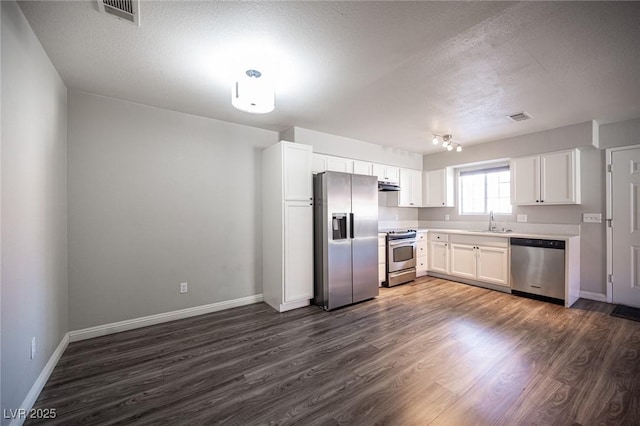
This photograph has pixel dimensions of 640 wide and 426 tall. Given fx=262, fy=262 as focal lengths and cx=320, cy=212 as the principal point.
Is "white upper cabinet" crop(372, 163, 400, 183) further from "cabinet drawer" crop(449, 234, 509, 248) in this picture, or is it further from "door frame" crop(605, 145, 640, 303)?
"door frame" crop(605, 145, 640, 303)

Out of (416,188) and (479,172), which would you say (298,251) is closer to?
(416,188)

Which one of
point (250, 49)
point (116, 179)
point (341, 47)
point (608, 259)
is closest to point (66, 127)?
point (116, 179)

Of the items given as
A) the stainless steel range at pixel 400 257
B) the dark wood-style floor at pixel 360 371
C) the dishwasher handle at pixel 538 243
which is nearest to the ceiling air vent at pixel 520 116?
the dishwasher handle at pixel 538 243

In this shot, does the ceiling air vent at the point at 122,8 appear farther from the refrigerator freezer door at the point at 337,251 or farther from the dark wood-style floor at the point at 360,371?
the dark wood-style floor at the point at 360,371

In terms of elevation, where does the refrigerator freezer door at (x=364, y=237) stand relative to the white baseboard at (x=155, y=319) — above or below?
above

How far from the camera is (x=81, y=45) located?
2012mm

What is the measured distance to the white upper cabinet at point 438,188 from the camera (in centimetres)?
544

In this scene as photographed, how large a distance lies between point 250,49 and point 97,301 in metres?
2.98

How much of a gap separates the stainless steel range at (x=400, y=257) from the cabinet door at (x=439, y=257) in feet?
1.73

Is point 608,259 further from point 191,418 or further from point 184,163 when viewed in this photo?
point 184,163

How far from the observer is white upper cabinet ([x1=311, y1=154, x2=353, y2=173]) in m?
4.11

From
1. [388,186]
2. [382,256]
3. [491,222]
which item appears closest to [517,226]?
[491,222]

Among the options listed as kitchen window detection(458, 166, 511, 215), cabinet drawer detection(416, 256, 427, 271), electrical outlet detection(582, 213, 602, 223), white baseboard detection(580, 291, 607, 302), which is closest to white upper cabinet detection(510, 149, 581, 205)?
electrical outlet detection(582, 213, 602, 223)

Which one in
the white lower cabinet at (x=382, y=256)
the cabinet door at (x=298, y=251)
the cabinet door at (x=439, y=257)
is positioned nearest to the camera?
the cabinet door at (x=298, y=251)
